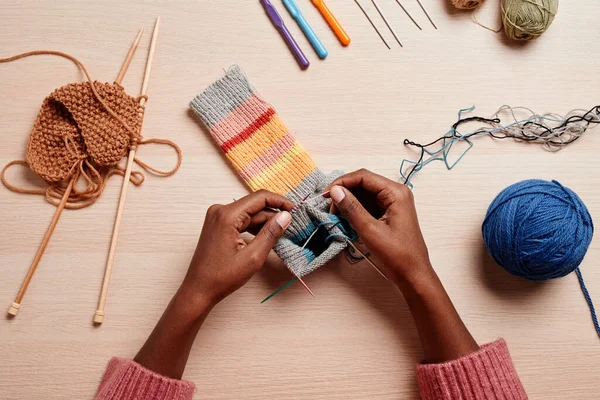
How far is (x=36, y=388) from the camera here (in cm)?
96

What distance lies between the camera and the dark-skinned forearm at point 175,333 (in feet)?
2.90

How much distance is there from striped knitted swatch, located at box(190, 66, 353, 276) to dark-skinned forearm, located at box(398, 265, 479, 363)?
20 cm

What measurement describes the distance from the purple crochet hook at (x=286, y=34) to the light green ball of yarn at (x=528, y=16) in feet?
1.47

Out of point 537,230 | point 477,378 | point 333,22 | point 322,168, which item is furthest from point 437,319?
point 333,22

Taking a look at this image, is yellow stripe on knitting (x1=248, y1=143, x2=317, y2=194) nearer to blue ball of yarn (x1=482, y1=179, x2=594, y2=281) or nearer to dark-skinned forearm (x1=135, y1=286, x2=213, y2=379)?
dark-skinned forearm (x1=135, y1=286, x2=213, y2=379)

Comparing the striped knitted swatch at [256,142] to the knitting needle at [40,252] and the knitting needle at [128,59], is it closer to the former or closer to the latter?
the knitting needle at [128,59]

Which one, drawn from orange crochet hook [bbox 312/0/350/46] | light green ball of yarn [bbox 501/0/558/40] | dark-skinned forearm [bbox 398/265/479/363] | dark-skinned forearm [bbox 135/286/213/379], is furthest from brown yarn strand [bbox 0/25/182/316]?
light green ball of yarn [bbox 501/0/558/40]

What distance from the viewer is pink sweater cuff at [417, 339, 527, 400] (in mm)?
880

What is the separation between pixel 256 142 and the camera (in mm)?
1047

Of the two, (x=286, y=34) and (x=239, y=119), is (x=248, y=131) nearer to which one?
(x=239, y=119)

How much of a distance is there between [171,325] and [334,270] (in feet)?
1.11

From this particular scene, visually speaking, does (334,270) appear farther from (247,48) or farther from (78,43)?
(78,43)

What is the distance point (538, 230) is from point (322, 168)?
1.43 feet

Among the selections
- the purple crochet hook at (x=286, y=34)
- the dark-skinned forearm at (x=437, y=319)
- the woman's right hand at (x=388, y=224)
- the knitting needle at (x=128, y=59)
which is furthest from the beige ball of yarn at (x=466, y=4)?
the knitting needle at (x=128, y=59)
